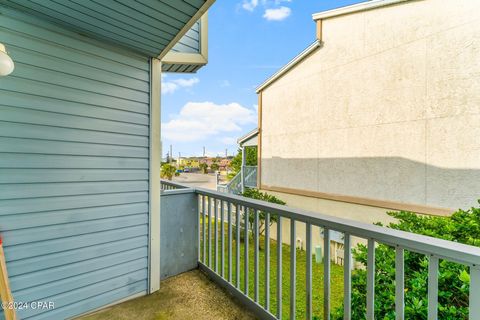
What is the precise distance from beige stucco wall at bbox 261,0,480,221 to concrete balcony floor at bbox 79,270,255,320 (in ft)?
15.8

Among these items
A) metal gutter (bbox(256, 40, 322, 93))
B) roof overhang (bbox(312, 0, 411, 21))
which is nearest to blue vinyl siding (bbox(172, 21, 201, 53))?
roof overhang (bbox(312, 0, 411, 21))

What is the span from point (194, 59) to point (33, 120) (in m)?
1.72

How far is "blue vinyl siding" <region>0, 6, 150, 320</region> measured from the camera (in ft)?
5.47

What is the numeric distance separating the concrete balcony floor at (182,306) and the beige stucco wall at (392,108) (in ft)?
15.8

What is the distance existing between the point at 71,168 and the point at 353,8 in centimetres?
718

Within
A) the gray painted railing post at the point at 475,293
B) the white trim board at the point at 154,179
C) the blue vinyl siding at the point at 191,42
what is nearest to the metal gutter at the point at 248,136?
the blue vinyl siding at the point at 191,42

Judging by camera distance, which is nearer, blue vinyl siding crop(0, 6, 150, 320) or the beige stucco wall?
blue vinyl siding crop(0, 6, 150, 320)

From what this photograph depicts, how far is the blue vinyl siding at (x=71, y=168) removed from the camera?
1.67 metres

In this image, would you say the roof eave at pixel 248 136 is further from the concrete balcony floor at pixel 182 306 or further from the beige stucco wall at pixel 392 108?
the concrete balcony floor at pixel 182 306

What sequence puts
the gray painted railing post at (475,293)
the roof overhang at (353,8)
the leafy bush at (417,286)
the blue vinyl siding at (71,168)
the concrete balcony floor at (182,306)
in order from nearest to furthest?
the gray painted railing post at (475,293) < the leafy bush at (417,286) < the blue vinyl siding at (71,168) < the concrete balcony floor at (182,306) < the roof overhang at (353,8)

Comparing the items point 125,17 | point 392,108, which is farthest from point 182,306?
point 392,108

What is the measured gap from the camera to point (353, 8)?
6.13m

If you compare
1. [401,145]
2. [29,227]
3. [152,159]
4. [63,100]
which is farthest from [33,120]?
[401,145]

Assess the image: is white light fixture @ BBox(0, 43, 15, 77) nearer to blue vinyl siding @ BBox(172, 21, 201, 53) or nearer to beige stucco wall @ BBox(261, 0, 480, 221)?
blue vinyl siding @ BBox(172, 21, 201, 53)
